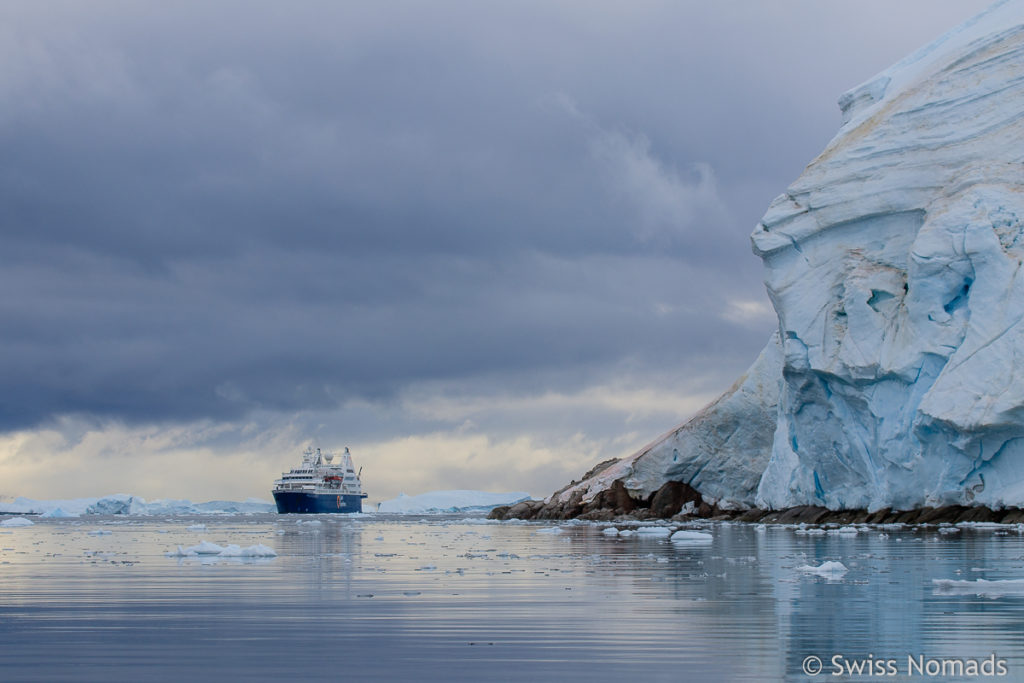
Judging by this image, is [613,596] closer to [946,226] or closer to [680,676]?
[680,676]

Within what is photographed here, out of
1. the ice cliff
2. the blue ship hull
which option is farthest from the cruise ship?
the ice cliff

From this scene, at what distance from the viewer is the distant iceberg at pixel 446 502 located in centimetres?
11238

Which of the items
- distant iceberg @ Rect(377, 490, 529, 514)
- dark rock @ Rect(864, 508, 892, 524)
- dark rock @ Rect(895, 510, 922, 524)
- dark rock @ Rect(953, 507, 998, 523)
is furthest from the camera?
distant iceberg @ Rect(377, 490, 529, 514)

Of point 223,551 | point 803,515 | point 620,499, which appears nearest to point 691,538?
point 223,551

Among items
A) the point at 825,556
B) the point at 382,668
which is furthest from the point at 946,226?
the point at 382,668

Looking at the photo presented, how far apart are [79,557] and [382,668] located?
14041mm

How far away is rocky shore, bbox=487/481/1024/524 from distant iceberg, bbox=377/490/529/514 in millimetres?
56517

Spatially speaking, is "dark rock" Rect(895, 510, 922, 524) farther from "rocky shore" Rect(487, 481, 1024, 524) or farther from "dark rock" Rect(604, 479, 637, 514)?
"dark rock" Rect(604, 479, 637, 514)

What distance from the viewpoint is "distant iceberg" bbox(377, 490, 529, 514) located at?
112 meters

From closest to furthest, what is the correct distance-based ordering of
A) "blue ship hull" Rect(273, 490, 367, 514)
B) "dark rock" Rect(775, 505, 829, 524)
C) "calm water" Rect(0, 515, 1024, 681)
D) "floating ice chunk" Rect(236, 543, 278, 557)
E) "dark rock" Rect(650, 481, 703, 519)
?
"calm water" Rect(0, 515, 1024, 681), "floating ice chunk" Rect(236, 543, 278, 557), "dark rock" Rect(775, 505, 829, 524), "dark rock" Rect(650, 481, 703, 519), "blue ship hull" Rect(273, 490, 367, 514)

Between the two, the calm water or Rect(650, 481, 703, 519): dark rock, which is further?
Rect(650, 481, 703, 519): dark rock

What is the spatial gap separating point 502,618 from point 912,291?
23102 millimetres

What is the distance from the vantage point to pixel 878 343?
3025cm

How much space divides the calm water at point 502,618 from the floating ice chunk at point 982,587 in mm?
40
